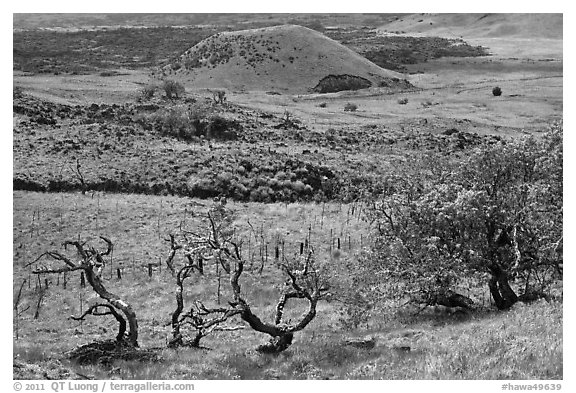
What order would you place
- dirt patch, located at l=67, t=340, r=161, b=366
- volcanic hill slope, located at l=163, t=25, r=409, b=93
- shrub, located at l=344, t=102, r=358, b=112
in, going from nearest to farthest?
dirt patch, located at l=67, t=340, r=161, b=366 → shrub, located at l=344, t=102, r=358, b=112 → volcanic hill slope, located at l=163, t=25, r=409, b=93

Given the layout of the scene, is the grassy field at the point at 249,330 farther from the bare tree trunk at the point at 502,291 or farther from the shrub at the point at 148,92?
the shrub at the point at 148,92

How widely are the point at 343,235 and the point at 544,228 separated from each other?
1060 cm

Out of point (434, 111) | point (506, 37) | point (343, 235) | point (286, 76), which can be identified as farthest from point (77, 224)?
point (506, 37)

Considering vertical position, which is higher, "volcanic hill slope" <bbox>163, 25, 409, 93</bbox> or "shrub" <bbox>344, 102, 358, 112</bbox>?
"volcanic hill slope" <bbox>163, 25, 409, 93</bbox>

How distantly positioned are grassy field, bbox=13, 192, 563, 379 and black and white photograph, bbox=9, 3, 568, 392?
72mm

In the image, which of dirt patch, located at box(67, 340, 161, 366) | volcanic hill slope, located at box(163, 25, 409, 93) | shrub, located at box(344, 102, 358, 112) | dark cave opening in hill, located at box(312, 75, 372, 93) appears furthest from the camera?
volcanic hill slope, located at box(163, 25, 409, 93)

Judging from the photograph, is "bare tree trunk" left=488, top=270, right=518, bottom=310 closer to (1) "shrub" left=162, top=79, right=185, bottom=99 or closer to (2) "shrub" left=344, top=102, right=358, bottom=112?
(2) "shrub" left=344, top=102, right=358, bottom=112

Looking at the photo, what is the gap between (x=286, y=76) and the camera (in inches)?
2566

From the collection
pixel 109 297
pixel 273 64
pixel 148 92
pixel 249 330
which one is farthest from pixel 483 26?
pixel 109 297

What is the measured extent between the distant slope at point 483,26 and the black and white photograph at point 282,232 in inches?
1685

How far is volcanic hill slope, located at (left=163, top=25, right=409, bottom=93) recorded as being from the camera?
210ft

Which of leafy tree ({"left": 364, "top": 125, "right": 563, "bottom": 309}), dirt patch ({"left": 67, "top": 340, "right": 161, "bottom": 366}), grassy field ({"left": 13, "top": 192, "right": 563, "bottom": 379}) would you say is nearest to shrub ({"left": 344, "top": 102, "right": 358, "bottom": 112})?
grassy field ({"left": 13, "top": 192, "right": 563, "bottom": 379})

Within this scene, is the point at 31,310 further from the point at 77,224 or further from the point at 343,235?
the point at 343,235

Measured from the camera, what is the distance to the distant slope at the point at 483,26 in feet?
332
